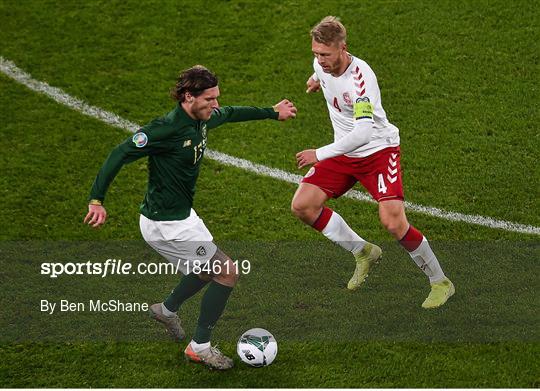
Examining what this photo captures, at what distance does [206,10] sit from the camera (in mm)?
13648

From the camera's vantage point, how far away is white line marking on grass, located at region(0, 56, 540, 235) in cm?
1035

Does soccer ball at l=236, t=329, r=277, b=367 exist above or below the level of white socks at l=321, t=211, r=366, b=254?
below

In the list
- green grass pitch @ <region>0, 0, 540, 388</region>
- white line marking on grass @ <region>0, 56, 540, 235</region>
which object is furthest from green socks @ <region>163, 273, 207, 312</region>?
white line marking on grass @ <region>0, 56, 540, 235</region>

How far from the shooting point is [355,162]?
30.6 feet

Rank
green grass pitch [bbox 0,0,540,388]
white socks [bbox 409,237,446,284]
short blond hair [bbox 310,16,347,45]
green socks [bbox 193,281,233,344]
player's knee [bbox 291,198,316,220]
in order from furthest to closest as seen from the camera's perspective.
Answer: player's knee [bbox 291,198,316,220] < white socks [bbox 409,237,446,284] < short blond hair [bbox 310,16,347,45] < green grass pitch [bbox 0,0,540,388] < green socks [bbox 193,281,233,344]

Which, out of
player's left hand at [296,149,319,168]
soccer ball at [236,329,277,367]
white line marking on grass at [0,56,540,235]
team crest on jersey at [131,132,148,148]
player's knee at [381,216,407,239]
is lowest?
soccer ball at [236,329,277,367]

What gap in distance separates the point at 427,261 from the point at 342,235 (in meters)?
0.81

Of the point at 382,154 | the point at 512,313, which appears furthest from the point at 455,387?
the point at 382,154

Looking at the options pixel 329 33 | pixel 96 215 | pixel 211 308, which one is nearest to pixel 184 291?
pixel 211 308

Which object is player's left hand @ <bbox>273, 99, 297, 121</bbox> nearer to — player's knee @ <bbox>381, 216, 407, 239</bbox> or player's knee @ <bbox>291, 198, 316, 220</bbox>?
player's knee @ <bbox>291, 198, 316, 220</bbox>

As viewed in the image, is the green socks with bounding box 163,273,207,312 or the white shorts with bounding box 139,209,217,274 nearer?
the white shorts with bounding box 139,209,217,274

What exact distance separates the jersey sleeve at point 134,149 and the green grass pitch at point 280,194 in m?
1.52

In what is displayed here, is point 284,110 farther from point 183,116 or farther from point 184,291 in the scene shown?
point 184,291

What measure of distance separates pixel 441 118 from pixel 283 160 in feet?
5.91
